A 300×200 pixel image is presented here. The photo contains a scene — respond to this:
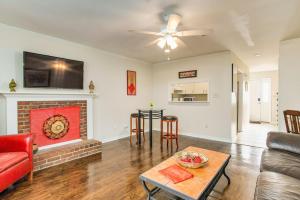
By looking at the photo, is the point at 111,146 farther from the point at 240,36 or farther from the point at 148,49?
the point at 240,36

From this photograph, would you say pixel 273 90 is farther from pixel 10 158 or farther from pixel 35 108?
pixel 10 158

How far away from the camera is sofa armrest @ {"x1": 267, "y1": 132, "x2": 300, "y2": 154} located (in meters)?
2.03

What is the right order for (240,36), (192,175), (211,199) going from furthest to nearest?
(240,36) → (211,199) → (192,175)

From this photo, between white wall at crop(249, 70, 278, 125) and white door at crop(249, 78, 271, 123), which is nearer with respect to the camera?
white wall at crop(249, 70, 278, 125)

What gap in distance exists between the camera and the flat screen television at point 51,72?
2922 millimetres

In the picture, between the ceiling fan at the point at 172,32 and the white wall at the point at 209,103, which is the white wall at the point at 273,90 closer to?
the white wall at the point at 209,103

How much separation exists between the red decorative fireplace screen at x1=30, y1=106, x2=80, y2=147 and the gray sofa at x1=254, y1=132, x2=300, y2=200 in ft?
11.0

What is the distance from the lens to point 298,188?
1.31 metres

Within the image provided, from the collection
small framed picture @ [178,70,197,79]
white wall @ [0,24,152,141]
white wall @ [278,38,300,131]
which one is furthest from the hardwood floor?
small framed picture @ [178,70,197,79]

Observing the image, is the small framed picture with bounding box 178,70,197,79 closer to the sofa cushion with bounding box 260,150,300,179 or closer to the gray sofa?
the gray sofa

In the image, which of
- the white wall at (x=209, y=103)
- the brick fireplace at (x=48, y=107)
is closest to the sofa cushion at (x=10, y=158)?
the brick fireplace at (x=48, y=107)

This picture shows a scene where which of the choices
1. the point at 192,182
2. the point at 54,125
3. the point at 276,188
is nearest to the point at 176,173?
the point at 192,182

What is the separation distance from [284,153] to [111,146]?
3.29m

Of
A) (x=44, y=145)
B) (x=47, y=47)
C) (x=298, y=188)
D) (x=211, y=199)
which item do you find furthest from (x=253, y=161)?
(x=47, y=47)
